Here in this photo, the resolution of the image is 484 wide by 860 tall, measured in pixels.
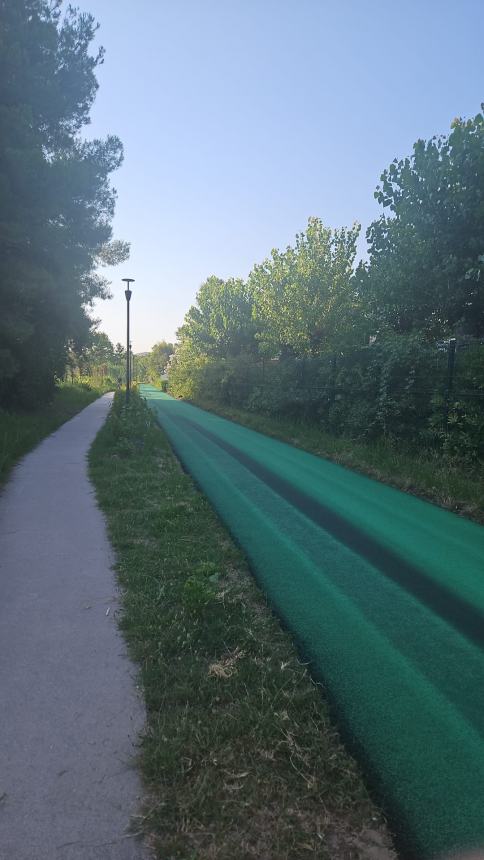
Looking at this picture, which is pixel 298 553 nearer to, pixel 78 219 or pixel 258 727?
pixel 258 727

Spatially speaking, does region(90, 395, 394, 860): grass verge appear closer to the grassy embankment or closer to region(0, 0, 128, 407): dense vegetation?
the grassy embankment

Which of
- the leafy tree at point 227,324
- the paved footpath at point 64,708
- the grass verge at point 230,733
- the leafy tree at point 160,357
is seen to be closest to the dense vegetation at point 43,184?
the paved footpath at point 64,708

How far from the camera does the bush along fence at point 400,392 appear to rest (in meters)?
7.68

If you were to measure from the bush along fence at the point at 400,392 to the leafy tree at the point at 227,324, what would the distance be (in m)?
21.7

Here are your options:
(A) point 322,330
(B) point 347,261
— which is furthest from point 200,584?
(B) point 347,261

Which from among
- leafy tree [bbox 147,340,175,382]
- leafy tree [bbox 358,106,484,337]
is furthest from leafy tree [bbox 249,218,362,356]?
leafy tree [bbox 147,340,175,382]

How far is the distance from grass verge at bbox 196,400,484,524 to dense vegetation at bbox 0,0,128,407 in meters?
7.43

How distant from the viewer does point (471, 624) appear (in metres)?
3.41

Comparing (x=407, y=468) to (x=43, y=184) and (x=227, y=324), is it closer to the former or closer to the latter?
(x=43, y=184)

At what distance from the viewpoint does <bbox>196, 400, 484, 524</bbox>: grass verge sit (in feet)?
21.1

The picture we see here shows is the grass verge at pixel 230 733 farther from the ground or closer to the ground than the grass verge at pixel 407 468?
closer to the ground

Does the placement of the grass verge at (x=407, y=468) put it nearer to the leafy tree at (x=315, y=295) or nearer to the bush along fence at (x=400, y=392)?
the bush along fence at (x=400, y=392)

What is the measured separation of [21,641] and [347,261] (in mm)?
24687

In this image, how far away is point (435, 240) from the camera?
12.6 metres
